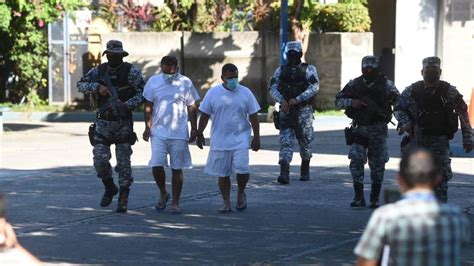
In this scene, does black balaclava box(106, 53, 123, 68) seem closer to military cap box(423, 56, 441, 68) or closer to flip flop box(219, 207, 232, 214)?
flip flop box(219, 207, 232, 214)

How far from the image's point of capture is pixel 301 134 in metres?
15.7

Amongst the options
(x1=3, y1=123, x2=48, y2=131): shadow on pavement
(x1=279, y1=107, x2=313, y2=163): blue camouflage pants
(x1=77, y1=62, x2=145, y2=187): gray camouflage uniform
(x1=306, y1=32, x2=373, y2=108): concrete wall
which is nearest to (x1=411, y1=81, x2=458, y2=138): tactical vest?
(x1=77, y1=62, x2=145, y2=187): gray camouflage uniform

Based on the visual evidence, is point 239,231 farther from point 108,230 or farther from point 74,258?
point 74,258

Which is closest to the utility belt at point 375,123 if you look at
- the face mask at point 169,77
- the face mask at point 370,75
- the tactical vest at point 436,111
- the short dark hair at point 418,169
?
the face mask at point 370,75

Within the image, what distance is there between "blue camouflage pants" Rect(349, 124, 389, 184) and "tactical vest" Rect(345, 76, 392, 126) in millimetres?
85

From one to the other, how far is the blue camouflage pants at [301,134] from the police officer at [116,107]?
279cm

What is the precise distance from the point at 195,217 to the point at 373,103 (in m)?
2.33

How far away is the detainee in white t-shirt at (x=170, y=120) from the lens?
43.1 feet

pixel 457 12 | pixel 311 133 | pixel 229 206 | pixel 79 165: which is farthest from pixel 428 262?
pixel 457 12

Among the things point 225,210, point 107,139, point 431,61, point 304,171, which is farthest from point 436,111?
point 304,171

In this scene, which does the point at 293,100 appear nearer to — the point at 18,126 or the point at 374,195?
the point at 374,195

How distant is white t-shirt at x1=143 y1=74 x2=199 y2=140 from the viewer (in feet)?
43.1

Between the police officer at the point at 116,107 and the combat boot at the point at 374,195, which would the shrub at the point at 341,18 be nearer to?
the combat boot at the point at 374,195

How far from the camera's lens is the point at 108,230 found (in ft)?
39.1
